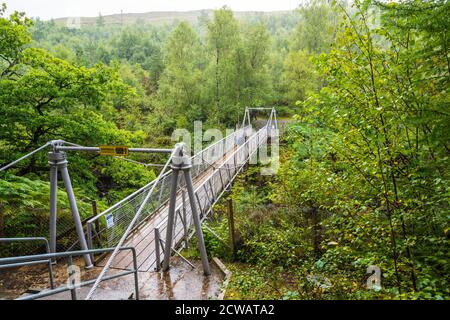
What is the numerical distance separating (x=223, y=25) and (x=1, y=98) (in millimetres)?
16307

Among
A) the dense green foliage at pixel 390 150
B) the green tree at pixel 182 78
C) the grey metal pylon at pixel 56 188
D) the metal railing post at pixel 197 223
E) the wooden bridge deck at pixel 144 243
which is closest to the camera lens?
the dense green foliage at pixel 390 150

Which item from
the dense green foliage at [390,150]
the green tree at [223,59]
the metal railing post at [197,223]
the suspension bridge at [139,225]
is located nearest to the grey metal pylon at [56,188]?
the suspension bridge at [139,225]

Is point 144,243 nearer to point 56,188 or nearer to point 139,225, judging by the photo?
point 139,225

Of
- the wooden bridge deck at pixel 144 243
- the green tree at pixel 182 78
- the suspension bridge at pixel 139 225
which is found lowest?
the wooden bridge deck at pixel 144 243

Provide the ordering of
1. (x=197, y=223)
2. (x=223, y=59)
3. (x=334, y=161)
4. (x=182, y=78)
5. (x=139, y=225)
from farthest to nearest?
1. (x=182, y=78)
2. (x=223, y=59)
3. (x=139, y=225)
4. (x=334, y=161)
5. (x=197, y=223)

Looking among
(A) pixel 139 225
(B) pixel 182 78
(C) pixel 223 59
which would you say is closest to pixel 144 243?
(A) pixel 139 225

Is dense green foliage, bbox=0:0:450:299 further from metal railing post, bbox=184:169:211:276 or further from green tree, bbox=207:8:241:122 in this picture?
green tree, bbox=207:8:241:122

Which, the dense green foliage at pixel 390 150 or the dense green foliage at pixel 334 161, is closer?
the dense green foliage at pixel 390 150

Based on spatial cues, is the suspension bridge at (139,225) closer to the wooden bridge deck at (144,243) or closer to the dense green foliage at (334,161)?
the wooden bridge deck at (144,243)

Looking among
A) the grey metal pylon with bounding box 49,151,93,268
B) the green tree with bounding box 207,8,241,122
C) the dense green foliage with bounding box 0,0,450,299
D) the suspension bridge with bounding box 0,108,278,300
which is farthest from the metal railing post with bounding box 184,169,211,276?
the green tree with bounding box 207,8,241,122

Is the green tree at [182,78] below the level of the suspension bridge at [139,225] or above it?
above

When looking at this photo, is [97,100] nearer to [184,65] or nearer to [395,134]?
[395,134]

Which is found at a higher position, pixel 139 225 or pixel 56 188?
pixel 56 188

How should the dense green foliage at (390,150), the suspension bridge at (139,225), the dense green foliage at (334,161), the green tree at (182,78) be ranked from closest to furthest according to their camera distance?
the dense green foliage at (390,150)
the dense green foliage at (334,161)
the suspension bridge at (139,225)
the green tree at (182,78)
